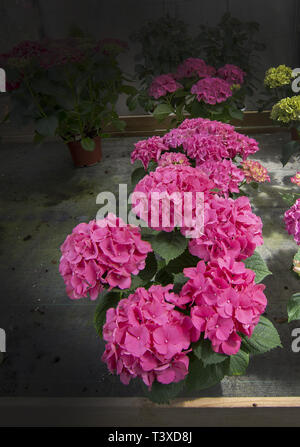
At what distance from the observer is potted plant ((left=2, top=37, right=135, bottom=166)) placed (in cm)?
181

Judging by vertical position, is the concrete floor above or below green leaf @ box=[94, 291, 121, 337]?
below

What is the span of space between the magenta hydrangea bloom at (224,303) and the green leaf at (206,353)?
2 cm

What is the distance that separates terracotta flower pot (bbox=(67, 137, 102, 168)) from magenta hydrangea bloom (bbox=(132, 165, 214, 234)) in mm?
1540

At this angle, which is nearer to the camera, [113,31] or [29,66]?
[29,66]

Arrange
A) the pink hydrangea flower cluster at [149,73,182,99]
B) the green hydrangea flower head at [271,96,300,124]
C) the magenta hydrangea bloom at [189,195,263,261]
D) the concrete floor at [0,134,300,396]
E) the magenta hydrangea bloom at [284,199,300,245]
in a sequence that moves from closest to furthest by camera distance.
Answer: the magenta hydrangea bloom at [189,195,263,261], the magenta hydrangea bloom at [284,199,300,245], the concrete floor at [0,134,300,396], the green hydrangea flower head at [271,96,300,124], the pink hydrangea flower cluster at [149,73,182,99]

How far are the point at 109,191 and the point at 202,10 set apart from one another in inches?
54.8

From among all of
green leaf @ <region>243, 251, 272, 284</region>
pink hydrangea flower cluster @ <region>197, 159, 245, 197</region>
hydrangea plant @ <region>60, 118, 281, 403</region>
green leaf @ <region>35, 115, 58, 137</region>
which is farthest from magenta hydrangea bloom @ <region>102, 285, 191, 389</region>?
green leaf @ <region>35, 115, 58, 137</region>

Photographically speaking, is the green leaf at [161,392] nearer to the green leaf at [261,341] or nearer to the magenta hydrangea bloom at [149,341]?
Answer: the magenta hydrangea bloom at [149,341]

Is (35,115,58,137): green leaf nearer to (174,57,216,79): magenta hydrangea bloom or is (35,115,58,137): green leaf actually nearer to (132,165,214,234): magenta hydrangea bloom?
(174,57,216,79): magenta hydrangea bloom

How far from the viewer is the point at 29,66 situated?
177 centimetres

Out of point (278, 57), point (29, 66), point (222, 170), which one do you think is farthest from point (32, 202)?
point (278, 57)

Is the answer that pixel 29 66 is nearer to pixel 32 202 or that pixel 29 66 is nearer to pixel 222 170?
pixel 32 202

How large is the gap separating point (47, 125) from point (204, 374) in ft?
5.31

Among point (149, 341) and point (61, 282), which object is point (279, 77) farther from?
point (149, 341)
